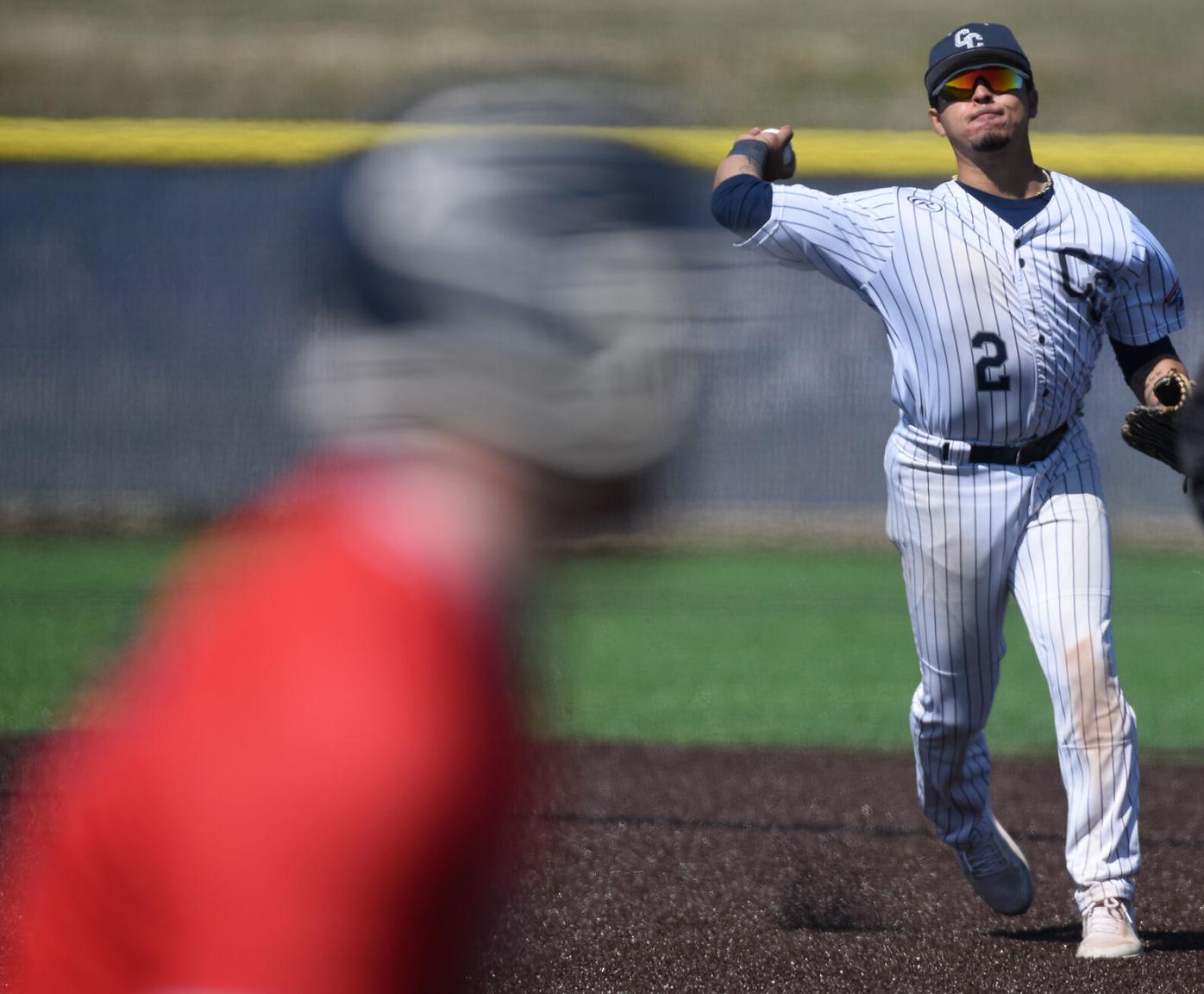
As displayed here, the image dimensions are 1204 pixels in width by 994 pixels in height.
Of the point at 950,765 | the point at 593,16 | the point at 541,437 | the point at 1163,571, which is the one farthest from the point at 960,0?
the point at 541,437

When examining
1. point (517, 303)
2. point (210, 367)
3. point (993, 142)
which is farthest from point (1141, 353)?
point (210, 367)

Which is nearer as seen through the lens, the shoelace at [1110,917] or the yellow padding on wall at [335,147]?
the shoelace at [1110,917]

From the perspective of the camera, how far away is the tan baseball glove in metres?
3.39

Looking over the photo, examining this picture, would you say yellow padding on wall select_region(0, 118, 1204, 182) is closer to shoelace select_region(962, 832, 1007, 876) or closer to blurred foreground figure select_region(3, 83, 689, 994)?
shoelace select_region(962, 832, 1007, 876)

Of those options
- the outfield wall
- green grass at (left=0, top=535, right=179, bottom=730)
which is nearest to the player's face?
green grass at (left=0, top=535, right=179, bottom=730)

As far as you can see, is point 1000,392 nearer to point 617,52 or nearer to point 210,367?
point 210,367

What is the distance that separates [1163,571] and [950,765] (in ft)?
21.0

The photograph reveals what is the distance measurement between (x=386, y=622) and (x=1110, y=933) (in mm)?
2728

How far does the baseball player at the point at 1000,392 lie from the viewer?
3.35 meters

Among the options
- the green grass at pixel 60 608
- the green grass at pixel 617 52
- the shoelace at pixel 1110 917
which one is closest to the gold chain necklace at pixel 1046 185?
the shoelace at pixel 1110 917

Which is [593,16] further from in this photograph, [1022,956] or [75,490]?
[1022,956]

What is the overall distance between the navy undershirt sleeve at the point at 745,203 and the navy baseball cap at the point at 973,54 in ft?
1.28

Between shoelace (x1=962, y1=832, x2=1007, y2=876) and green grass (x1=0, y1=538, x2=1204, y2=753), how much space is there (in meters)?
1.52

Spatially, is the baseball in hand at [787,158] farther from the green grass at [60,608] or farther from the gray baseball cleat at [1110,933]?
the green grass at [60,608]
